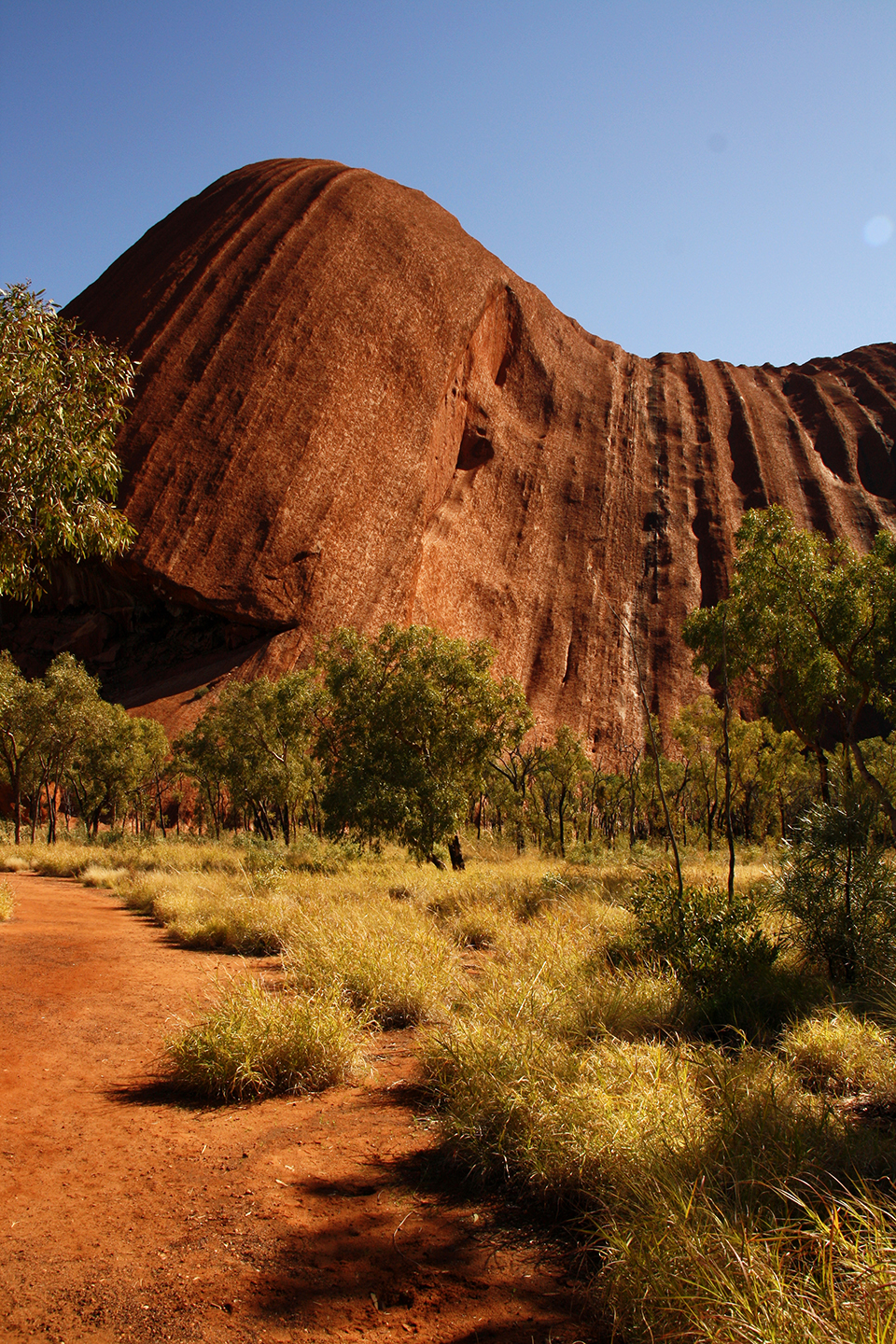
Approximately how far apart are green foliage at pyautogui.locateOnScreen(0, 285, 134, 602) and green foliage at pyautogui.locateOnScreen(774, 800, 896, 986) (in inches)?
317

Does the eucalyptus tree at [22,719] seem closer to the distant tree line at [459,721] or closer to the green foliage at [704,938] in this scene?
the distant tree line at [459,721]

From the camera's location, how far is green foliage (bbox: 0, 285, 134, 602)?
7277mm

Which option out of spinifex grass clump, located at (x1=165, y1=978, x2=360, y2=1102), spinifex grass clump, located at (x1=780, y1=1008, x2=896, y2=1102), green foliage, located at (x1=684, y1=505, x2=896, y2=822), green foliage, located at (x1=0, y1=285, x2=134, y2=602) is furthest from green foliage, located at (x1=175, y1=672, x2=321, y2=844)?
spinifex grass clump, located at (x1=780, y1=1008, x2=896, y2=1102)

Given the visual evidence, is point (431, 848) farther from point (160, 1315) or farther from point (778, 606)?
point (160, 1315)

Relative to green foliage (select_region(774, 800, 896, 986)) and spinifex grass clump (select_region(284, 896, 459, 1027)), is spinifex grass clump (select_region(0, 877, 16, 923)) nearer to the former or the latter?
A: spinifex grass clump (select_region(284, 896, 459, 1027))

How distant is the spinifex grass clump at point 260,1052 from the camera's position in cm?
448

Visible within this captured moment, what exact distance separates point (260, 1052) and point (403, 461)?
47.1 m

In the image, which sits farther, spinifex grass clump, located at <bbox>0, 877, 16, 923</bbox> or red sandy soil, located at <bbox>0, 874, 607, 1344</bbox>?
spinifex grass clump, located at <bbox>0, 877, 16, 923</bbox>

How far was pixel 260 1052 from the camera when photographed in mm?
4531

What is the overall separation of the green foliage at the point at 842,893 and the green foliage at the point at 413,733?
1039 centimetres

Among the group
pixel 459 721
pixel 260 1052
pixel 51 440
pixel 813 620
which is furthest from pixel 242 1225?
pixel 813 620

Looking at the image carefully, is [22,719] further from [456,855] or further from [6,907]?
Answer: [6,907]

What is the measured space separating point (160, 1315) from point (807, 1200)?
7.62 feet

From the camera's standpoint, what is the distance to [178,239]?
5631cm
